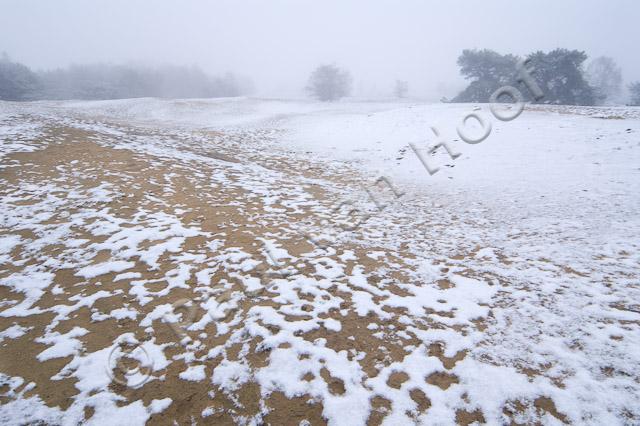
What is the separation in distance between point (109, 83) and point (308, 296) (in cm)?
7740

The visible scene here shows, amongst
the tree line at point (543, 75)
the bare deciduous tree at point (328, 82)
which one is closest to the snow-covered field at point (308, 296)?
the tree line at point (543, 75)

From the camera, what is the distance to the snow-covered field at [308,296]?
3.35 metres

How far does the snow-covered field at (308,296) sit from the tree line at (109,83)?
5481cm

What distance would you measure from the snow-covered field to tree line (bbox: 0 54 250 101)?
180 ft

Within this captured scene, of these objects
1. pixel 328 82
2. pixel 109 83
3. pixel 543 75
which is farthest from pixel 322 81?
pixel 109 83

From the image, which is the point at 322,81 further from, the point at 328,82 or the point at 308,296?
the point at 308,296

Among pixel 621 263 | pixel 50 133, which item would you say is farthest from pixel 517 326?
pixel 50 133

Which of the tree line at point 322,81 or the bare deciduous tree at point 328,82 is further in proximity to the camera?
the bare deciduous tree at point 328,82

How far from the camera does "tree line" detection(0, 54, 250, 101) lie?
160 feet

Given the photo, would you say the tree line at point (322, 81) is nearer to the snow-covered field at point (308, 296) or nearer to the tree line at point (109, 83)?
the tree line at point (109, 83)

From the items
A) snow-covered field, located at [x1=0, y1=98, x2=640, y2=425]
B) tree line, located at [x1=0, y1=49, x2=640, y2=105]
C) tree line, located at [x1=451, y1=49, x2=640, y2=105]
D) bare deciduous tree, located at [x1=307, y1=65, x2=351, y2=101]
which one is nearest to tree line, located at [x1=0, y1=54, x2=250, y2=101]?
tree line, located at [x1=0, y1=49, x2=640, y2=105]

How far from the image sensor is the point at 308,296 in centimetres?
506

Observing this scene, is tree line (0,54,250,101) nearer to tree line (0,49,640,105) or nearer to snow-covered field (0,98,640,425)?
tree line (0,49,640,105)

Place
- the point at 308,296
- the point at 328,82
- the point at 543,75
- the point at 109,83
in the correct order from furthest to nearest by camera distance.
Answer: the point at 109,83, the point at 328,82, the point at 543,75, the point at 308,296
